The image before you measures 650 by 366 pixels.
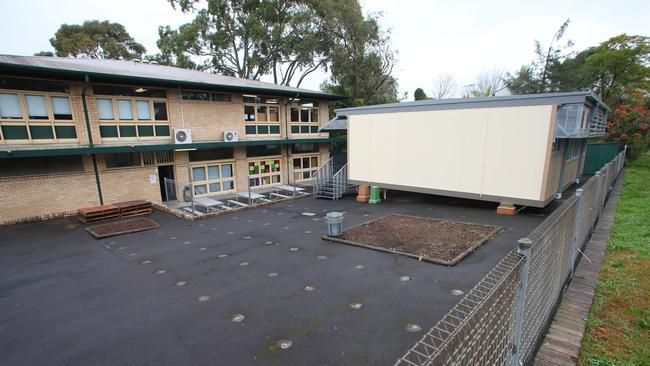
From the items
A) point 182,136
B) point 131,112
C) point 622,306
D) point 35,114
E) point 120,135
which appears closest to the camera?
point 622,306

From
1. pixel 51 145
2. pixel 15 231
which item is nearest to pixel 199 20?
pixel 51 145

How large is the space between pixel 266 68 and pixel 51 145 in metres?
23.3

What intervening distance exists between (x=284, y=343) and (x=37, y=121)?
12.8 m

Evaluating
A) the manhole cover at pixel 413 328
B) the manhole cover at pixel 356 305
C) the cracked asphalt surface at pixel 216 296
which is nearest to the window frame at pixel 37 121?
the cracked asphalt surface at pixel 216 296

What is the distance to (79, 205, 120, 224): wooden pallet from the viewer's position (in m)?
11.1

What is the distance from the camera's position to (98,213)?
11.3 m

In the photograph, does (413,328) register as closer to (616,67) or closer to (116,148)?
(116,148)

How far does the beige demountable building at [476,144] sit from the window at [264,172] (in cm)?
617

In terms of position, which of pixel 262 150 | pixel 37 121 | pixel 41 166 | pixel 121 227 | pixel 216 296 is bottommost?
pixel 121 227

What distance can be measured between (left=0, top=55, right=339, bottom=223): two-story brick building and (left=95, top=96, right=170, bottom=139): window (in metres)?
0.04

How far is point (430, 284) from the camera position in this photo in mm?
5746

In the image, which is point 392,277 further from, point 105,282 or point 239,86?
point 239,86

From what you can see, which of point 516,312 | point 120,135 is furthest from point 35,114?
point 516,312

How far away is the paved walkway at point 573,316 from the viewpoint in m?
3.36
